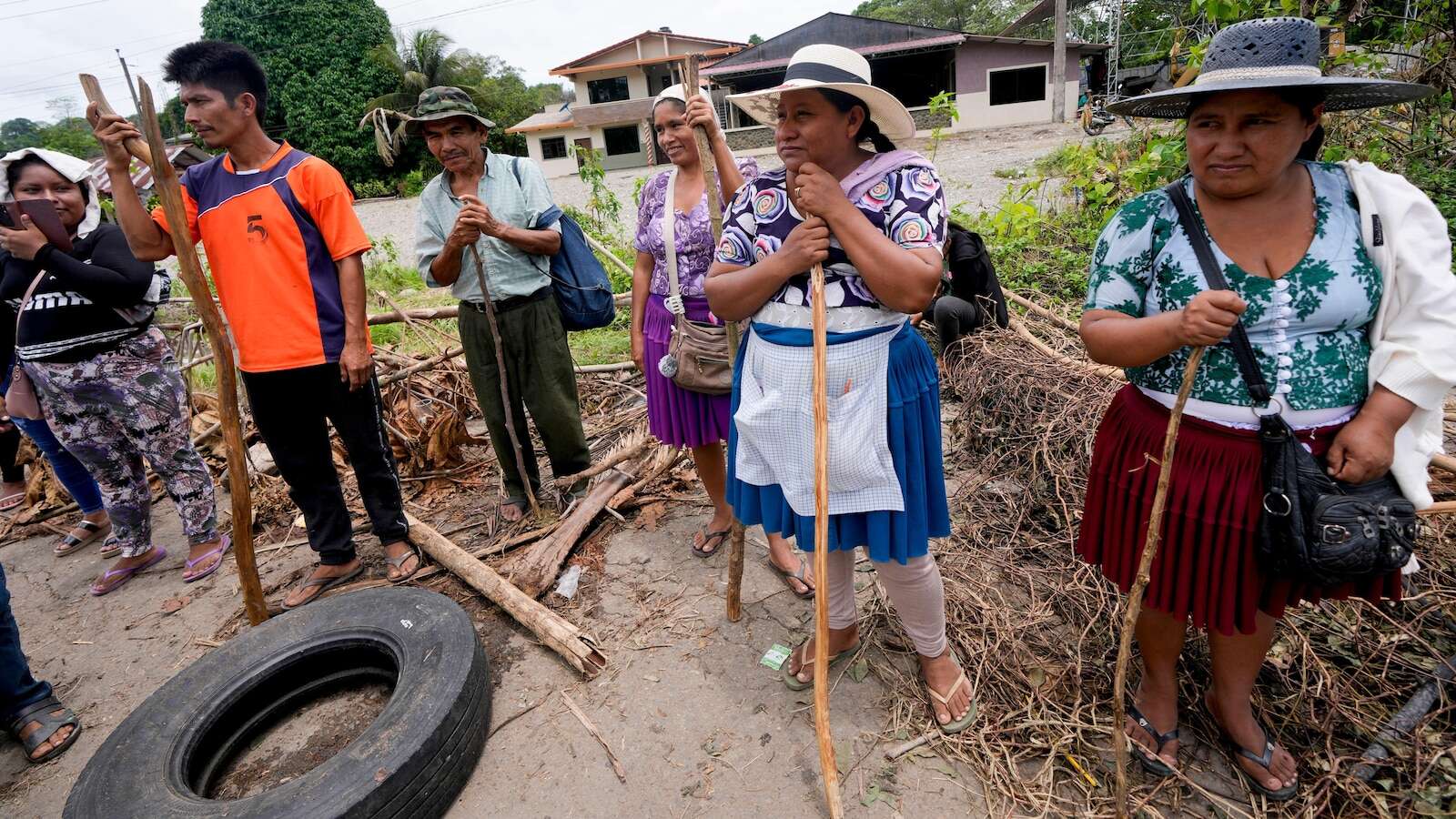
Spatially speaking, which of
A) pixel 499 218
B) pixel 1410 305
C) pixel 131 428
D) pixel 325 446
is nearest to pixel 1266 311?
pixel 1410 305

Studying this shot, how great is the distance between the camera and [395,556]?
350 cm

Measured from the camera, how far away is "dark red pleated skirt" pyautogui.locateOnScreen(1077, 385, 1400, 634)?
1.67m

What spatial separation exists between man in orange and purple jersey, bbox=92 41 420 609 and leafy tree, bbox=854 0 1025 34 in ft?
141

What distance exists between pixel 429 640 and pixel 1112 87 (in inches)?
881

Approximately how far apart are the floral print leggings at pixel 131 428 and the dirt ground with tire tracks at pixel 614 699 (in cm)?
36

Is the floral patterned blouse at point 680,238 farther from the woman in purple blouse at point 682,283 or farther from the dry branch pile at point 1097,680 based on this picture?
the dry branch pile at point 1097,680

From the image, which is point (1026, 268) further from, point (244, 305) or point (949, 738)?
point (244, 305)

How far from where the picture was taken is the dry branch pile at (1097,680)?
6.51 ft

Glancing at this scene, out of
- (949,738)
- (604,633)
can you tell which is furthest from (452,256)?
(949,738)

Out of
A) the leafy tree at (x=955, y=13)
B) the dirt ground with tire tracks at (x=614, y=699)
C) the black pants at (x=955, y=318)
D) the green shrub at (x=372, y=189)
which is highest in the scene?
the leafy tree at (x=955, y=13)

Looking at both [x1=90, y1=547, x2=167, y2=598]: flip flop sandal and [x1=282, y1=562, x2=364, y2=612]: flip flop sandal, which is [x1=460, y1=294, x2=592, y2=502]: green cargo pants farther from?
[x1=90, y1=547, x2=167, y2=598]: flip flop sandal

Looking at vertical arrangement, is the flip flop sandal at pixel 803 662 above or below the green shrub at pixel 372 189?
below

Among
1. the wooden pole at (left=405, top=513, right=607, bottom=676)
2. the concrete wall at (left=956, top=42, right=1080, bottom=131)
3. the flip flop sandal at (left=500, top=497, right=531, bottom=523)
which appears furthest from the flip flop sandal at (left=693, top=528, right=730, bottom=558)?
the concrete wall at (left=956, top=42, right=1080, bottom=131)

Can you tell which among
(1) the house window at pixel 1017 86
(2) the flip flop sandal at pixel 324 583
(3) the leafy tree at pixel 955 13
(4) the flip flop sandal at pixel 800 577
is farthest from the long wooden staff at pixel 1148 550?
(3) the leafy tree at pixel 955 13
